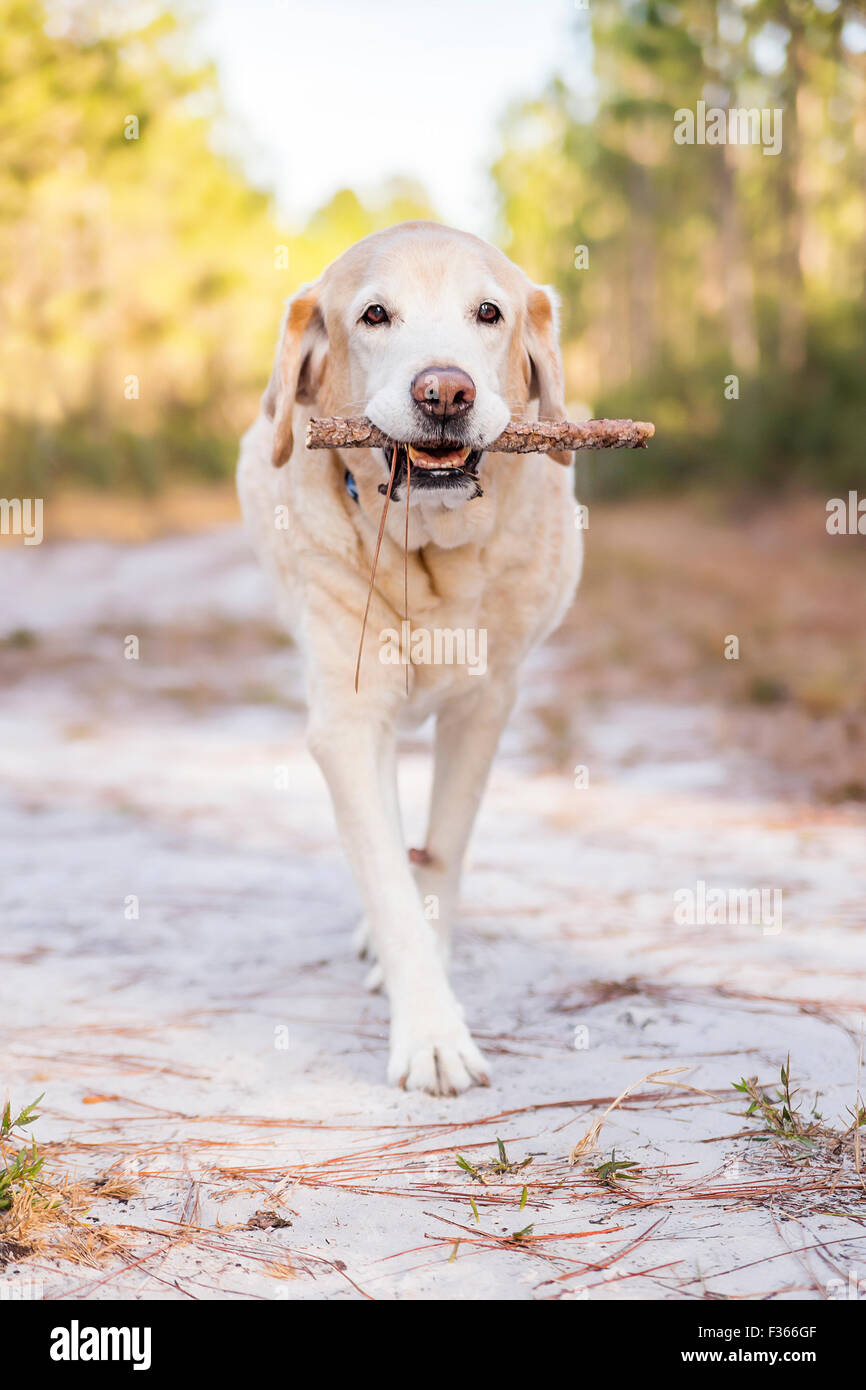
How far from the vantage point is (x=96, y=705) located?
8562mm

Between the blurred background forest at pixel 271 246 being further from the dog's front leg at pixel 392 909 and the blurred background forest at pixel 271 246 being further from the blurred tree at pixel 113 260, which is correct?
the dog's front leg at pixel 392 909

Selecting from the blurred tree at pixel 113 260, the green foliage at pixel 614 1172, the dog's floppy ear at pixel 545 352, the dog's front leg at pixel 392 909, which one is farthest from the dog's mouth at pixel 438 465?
the blurred tree at pixel 113 260

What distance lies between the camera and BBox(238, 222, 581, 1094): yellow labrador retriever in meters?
2.93

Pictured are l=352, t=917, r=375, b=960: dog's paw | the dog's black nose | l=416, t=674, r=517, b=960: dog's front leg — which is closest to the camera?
the dog's black nose

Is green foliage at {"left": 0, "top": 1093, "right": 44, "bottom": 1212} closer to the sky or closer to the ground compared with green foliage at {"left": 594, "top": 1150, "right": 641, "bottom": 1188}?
closer to the sky

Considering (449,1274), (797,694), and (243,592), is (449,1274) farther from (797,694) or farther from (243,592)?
(243,592)

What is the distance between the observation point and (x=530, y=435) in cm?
296

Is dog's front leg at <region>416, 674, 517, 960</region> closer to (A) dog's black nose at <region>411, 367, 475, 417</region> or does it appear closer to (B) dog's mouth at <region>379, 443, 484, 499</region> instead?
(B) dog's mouth at <region>379, 443, 484, 499</region>

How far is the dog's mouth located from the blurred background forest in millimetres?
9966

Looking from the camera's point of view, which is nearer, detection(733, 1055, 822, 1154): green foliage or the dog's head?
detection(733, 1055, 822, 1154): green foliage

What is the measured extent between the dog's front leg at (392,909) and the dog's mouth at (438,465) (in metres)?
0.62

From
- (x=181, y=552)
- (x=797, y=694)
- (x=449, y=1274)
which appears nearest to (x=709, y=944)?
(x=449, y=1274)

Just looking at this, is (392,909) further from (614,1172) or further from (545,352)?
(545,352)

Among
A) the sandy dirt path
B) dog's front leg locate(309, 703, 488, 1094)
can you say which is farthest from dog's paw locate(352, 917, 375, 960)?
dog's front leg locate(309, 703, 488, 1094)
